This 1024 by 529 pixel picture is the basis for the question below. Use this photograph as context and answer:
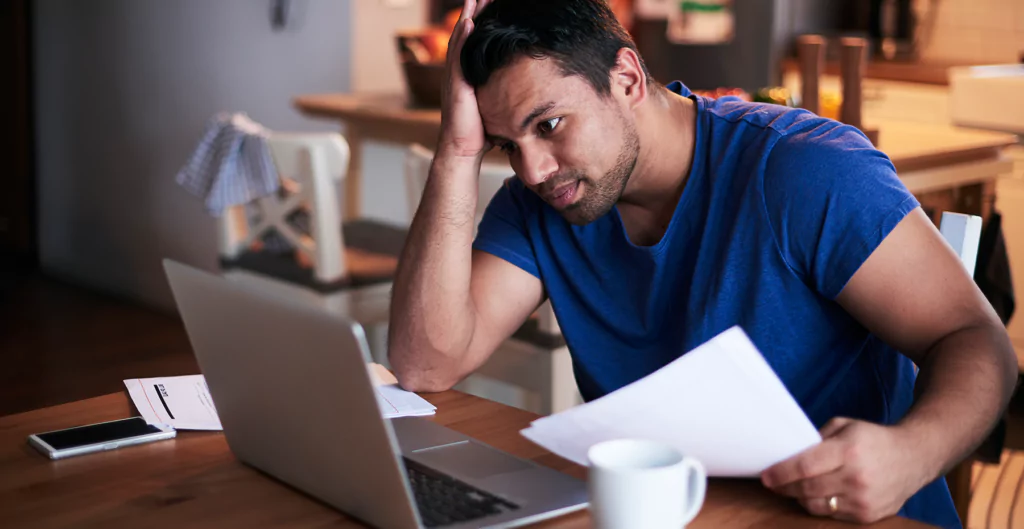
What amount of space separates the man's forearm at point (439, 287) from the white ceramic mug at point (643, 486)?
57 cm

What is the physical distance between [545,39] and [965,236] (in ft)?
1.68

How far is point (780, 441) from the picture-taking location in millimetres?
915

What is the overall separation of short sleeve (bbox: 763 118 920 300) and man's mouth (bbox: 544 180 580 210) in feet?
0.71

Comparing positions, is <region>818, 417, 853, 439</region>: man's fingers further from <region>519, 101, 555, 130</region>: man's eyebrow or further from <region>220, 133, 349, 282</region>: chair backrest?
<region>220, 133, 349, 282</region>: chair backrest

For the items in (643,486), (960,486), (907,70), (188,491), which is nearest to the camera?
(643,486)

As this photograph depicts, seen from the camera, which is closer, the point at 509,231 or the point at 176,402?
the point at 176,402

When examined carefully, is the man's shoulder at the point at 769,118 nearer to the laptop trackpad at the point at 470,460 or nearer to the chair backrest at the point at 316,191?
the laptop trackpad at the point at 470,460

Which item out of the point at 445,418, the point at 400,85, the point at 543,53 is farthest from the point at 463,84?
the point at 400,85

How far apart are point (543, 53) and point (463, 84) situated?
118mm

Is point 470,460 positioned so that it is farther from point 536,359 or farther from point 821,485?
point 536,359

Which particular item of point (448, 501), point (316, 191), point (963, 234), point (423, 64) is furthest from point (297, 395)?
point (423, 64)

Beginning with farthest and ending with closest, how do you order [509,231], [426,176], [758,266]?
[426,176], [509,231], [758,266]

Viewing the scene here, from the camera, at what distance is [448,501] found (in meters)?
0.96

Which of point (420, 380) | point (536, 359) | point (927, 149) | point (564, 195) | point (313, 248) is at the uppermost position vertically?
point (564, 195)
